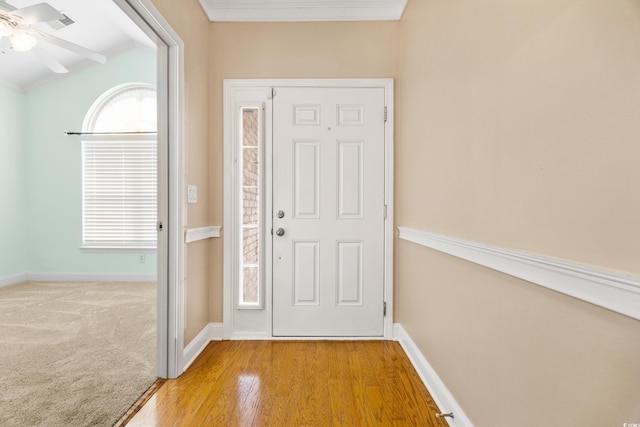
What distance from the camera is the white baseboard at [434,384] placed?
148 cm

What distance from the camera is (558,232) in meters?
0.89

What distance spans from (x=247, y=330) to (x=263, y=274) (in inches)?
18.9

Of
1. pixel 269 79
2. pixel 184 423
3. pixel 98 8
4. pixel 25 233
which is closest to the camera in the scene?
pixel 184 423

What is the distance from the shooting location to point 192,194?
219cm

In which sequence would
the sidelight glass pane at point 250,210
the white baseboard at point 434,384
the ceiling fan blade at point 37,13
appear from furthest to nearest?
the sidelight glass pane at point 250,210 → the ceiling fan blade at point 37,13 → the white baseboard at point 434,384

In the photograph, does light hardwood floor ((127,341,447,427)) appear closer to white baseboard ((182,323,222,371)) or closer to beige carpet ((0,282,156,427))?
white baseboard ((182,323,222,371))

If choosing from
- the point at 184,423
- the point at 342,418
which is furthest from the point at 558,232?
the point at 184,423

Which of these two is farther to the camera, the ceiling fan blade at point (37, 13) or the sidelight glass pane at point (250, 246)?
the sidelight glass pane at point (250, 246)

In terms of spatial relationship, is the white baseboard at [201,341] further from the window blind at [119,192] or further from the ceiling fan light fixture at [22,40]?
the ceiling fan light fixture at [22,40]

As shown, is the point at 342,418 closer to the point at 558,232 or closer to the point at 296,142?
the point at 558,232

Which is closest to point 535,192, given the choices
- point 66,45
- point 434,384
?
point 434,384

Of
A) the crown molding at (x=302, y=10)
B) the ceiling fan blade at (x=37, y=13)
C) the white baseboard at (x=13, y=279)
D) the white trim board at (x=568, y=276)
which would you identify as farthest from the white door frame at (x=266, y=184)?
the white baseboard at (x=13, y=279)

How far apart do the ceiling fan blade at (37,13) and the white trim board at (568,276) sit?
10.9ft

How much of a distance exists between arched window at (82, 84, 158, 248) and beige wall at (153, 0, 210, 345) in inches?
95.1
